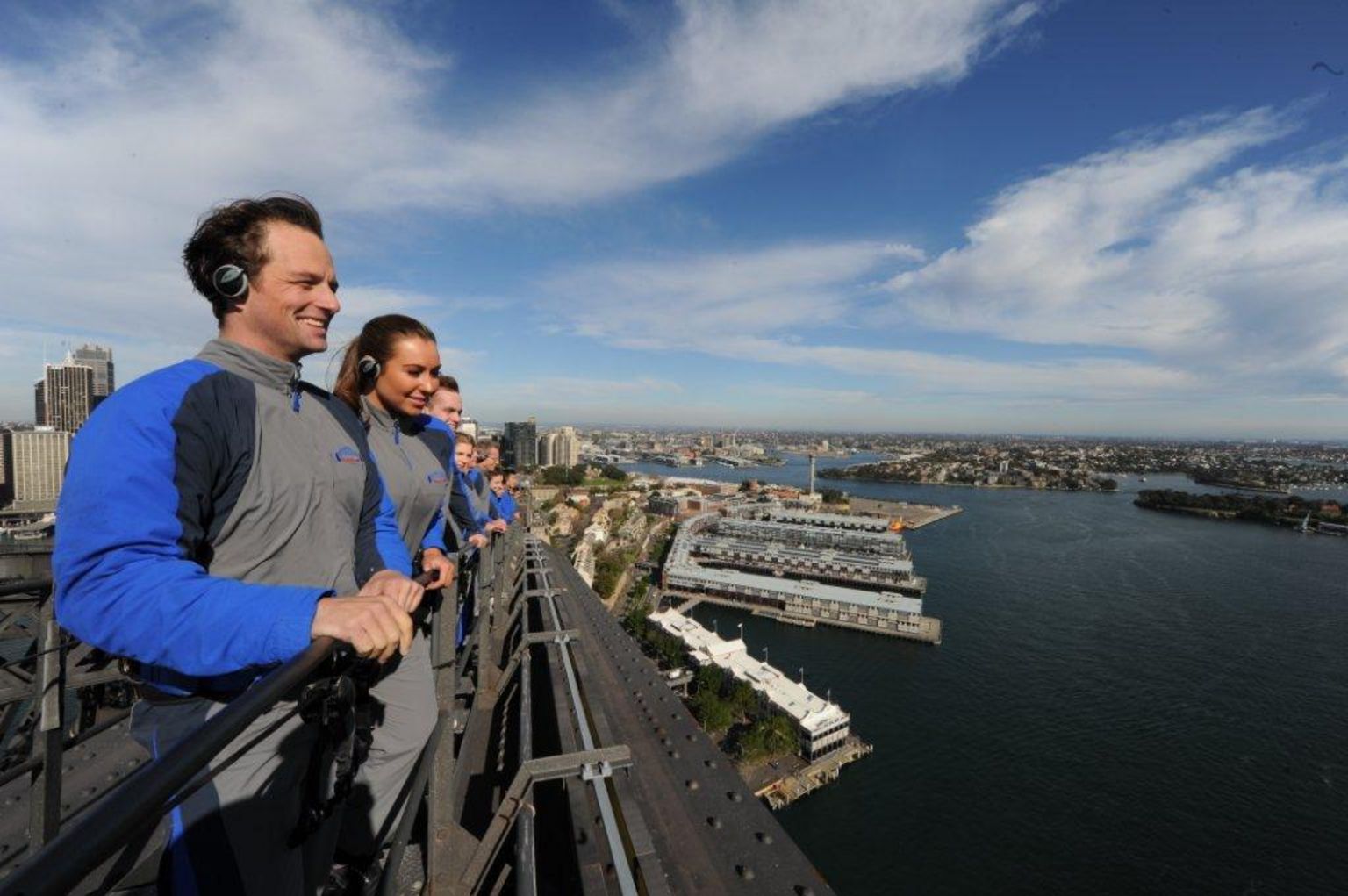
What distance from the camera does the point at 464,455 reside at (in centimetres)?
239

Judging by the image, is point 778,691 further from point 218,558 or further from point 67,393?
point 218,558

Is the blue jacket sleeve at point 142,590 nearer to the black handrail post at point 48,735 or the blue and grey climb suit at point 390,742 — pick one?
the blue and grey climb suit at point 390,742

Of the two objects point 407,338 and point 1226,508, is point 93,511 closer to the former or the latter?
point 407,338

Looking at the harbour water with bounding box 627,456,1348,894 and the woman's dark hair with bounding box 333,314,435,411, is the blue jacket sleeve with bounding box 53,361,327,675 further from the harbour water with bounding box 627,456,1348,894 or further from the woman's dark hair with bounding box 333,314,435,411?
the harbour water with bounding box 627,456,1348,894

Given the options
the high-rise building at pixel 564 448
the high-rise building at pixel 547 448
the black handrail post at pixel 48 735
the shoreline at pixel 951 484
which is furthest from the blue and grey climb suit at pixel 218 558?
the shoreline at pixel 951 484

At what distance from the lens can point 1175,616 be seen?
14422mm

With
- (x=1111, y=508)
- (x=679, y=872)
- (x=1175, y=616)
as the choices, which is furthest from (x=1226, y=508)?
(x=679, y=872)

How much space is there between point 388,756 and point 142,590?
57 centimetres

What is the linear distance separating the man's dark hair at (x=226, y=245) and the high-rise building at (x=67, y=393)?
5.66 m

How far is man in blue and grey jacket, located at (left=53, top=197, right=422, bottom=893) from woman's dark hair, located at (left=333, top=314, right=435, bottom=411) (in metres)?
0.45

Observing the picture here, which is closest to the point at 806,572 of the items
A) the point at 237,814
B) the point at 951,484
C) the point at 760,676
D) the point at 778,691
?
the point at 760,676

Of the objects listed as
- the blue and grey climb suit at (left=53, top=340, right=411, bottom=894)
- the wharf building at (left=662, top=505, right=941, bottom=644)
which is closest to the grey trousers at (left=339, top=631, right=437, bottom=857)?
the blue and grey climb suit at (left=53, top=340, right=411, bottom=894)

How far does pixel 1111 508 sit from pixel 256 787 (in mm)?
40989

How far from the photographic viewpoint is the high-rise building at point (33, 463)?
19.2 ft
